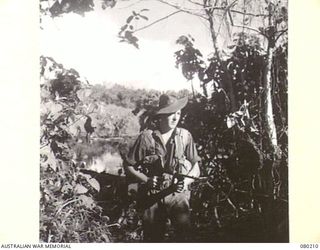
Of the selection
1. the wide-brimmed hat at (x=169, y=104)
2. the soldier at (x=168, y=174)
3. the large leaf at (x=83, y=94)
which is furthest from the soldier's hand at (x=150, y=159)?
the large leaf at (x=83, y=94)

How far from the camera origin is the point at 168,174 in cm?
135

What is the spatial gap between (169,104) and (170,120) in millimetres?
40

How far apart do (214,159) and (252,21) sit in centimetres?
35

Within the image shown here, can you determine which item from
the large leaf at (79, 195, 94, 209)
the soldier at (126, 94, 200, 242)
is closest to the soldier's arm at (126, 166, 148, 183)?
the soldier at (126, 94, 200, 242)

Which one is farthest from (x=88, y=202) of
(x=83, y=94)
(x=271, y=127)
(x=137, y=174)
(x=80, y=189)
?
(x=271, y=127)

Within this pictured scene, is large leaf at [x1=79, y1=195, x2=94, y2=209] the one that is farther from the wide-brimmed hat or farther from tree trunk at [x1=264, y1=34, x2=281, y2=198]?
tree trunk at [x1=264, y1=34, x2=281, y2=198]

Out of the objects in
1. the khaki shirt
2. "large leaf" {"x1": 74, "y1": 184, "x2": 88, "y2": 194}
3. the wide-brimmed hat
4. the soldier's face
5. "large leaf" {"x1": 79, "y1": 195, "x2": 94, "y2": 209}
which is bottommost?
"large leaf" {"x1": 79, "y1": 195, "x2": 94, "y2": 209}

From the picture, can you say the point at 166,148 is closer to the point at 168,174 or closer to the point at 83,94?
the point at 168,174

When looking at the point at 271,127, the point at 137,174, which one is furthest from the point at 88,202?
the point at 271,127

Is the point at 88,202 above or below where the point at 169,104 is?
below

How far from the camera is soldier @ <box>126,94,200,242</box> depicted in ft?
4.44

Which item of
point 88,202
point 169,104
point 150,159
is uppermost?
point 169,104

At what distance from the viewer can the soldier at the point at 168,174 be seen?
1353mm
